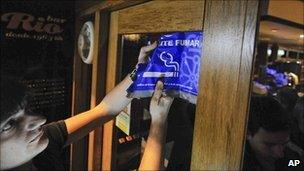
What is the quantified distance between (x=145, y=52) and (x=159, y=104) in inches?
12.0

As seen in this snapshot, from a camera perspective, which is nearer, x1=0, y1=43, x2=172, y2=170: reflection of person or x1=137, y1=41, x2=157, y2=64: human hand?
x1=0, y1=43, x2=172, y2=170: reflection of person

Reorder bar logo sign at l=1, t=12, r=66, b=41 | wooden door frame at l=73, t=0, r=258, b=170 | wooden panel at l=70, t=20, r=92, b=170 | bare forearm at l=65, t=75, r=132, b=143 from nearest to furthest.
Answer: wooden door frame at l=73, t=0, r=258, b=170 < bare forearm at l=65, t=75, r=132, b=143 < bar logo sign at l=1, t=12, r=66, b=41 < wooden panel at l=70, t=20, r=92, b=170

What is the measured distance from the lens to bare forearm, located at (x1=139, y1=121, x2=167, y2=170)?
4.69 ft

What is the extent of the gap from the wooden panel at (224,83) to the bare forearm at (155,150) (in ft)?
1.18

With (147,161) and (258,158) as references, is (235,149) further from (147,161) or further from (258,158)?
(147,161)

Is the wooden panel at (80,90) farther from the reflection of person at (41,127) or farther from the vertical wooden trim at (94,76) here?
the reflection of person at (41,127)

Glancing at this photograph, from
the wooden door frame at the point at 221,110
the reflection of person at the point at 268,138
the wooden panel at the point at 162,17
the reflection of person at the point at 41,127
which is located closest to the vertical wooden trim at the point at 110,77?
the wooden panel at the point at 162,17

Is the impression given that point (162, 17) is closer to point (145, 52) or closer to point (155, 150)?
point (145, 52)

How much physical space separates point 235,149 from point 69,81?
1.64 meters

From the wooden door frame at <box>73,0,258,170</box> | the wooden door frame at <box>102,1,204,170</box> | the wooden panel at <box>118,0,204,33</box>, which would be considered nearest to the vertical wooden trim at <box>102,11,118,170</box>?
the wooden door frame at <box>102,1,204,170</box>

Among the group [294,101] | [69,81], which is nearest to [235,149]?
[294,101]

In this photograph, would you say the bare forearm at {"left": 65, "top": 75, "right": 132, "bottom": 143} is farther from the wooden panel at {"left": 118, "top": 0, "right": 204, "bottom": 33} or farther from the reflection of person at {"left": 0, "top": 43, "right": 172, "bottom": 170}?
the wooden panel at {"left": 118, "top": 0, "right": 204, "bottom": 33}

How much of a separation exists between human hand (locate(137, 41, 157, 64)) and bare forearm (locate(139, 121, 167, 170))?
0.35 m

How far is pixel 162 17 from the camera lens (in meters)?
1.43
